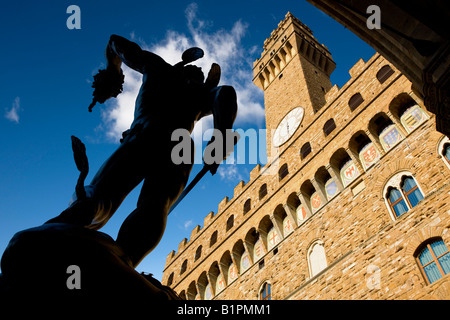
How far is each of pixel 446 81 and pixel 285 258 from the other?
406 inches

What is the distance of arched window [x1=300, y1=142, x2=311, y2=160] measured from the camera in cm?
1528

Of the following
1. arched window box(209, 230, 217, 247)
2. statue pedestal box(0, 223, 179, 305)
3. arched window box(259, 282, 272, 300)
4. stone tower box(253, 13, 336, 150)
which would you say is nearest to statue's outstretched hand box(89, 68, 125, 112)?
statue pedestal box(0, 223, 179, 305)

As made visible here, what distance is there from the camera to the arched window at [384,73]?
13221mm

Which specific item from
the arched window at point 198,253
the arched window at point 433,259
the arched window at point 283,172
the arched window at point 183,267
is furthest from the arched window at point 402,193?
the arched window at point 183,267

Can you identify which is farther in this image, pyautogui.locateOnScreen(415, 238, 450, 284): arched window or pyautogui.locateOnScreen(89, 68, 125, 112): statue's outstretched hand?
pyautogui.locateOnScreen(415, 238, 450, 284): arched window

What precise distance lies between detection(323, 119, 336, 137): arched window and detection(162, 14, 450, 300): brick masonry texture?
0.20 m

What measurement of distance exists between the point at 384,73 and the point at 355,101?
1.51 meters

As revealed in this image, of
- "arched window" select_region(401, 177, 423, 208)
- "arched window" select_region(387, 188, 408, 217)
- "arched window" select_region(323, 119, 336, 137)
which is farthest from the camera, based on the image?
"arched window" select_region(323, 119, 336, 137)

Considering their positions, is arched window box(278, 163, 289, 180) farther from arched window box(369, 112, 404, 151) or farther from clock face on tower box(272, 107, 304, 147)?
arched window box(369, 112, 404, 151)

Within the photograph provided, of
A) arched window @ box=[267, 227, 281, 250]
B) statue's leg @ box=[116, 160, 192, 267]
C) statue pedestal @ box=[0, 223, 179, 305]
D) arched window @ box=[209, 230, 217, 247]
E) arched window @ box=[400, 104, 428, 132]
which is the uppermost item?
arched window @ box=[209, 230, 217, 247]

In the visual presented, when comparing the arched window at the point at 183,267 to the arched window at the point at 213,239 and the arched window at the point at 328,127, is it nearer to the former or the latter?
the arched window at the point at 213,239

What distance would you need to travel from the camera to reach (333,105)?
50.8ft

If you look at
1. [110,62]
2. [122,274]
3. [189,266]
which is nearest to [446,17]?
[110,62]

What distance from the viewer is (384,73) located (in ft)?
44.4
